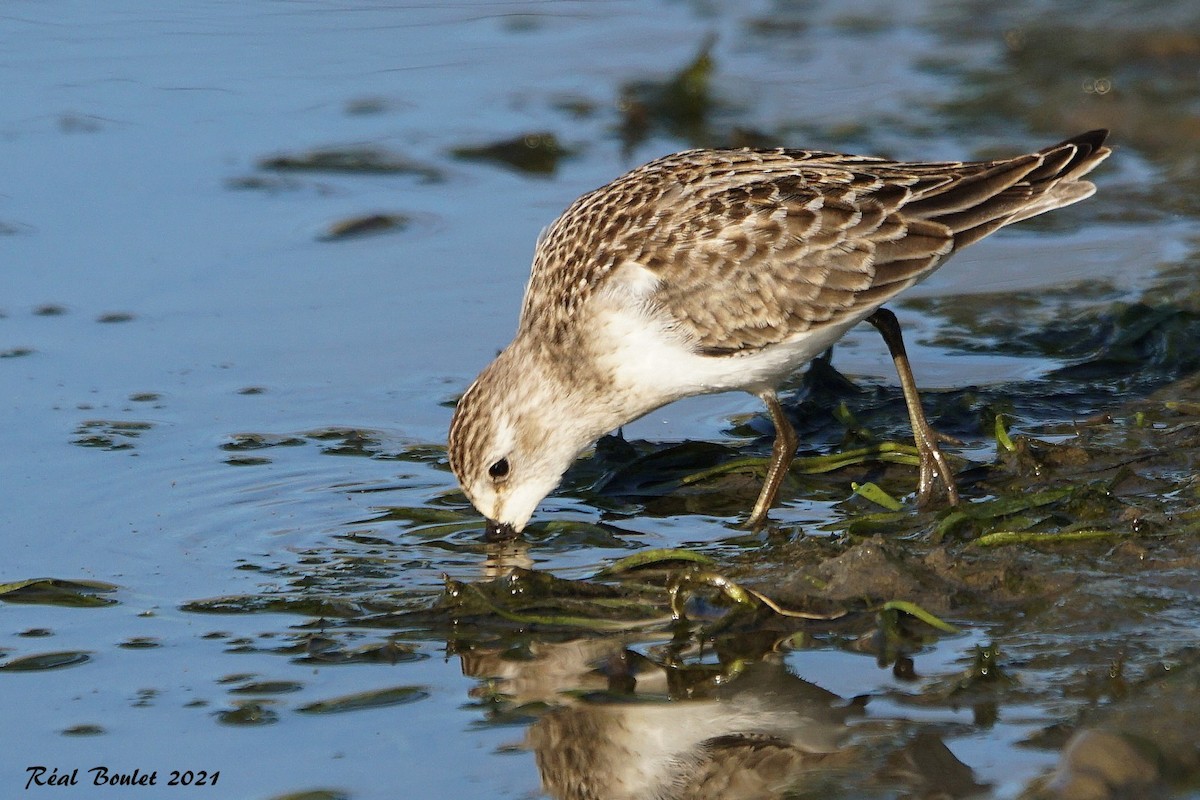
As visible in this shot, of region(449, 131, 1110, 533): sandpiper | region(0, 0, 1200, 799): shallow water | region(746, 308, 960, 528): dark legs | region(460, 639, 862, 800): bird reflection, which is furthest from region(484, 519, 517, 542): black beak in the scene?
region(460, 639, 862, 800): bird reflection

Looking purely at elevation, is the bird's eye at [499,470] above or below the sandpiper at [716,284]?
below

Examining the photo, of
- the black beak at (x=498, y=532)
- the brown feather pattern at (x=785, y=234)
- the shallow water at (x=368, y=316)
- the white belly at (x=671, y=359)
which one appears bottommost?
the black beak at (x=498, y=532)

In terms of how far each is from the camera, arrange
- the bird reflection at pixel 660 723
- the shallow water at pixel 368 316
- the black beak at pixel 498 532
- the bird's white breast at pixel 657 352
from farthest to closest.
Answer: the black beak at pixel 498 532 → the bird's white breast at pixel 657 352 → the shallow water at pixel 368 316 → the bird reflection at pixel 660 723

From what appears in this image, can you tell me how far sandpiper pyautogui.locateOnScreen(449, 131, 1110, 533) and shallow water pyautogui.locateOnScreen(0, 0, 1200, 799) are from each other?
1.53ft

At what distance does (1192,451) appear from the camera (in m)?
7.80

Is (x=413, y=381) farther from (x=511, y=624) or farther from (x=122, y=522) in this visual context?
(x=511, y=624)

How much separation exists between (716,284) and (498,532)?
1.47 metres

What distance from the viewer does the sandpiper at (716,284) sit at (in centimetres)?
746

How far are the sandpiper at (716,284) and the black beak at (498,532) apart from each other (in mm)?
20

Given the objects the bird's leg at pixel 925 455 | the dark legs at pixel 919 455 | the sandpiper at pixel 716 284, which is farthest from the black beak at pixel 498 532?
the bird's leg at pixel 925 455

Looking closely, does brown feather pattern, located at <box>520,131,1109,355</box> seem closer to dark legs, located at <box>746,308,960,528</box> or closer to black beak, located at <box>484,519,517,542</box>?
dark legs, located at <box>746,308,960,528</box>

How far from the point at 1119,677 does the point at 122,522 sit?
4445mm

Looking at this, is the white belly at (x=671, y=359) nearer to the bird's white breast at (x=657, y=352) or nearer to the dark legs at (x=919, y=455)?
the bird's white breast at (x=657, y=352)

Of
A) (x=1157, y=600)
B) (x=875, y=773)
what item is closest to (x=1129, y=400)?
(x=1157, y=600)
